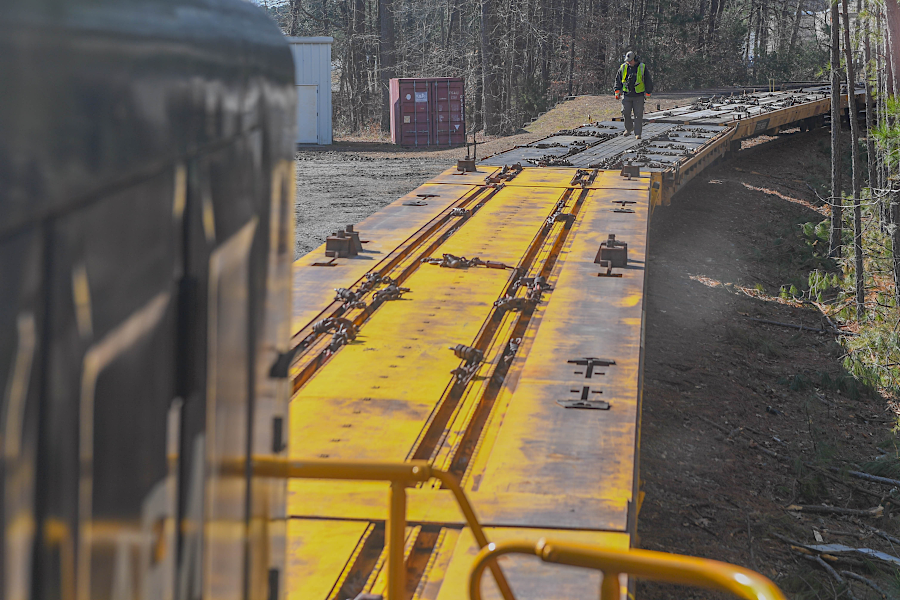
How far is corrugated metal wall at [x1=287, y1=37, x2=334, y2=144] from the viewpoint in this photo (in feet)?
83.6

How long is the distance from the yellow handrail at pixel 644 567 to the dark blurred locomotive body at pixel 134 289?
57cm

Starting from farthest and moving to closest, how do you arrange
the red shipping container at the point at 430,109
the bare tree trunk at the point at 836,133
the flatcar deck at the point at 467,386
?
the red shipping container at the point at 430,109
the bare tree trunk at the point at 836,133
the flatcar deck at the point at 467,386

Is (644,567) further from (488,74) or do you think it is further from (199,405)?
(488,74)

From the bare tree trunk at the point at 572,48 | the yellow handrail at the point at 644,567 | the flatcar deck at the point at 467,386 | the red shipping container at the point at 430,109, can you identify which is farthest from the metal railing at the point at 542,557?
the bare tree trunk at the point at 572,48

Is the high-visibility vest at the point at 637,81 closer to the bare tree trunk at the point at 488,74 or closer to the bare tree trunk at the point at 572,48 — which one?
the bare tree trunk at the point at 488,74

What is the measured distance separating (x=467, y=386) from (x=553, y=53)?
3711 centimetres

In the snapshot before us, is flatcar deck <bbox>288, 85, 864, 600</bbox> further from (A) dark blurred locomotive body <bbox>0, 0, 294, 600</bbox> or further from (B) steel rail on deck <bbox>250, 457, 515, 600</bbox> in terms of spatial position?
(A) dark blurred locomotive body <bbox>0, 0, 294, 600</bbox>

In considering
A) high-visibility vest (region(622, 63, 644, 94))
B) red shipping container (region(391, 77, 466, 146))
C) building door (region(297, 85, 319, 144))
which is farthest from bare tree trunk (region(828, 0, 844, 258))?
building door (region(297, 85, 319, 144))

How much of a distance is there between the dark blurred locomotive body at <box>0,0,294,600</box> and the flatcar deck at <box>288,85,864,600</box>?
1.32 meters

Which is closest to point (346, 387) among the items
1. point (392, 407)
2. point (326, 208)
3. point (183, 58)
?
point (392, 407)

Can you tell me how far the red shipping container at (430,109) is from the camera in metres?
25.7

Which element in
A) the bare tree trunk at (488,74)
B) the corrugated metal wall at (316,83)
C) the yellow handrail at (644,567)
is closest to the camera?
the yellow handrail at (644,567)

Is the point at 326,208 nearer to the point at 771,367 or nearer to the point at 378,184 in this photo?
the point at 378,184

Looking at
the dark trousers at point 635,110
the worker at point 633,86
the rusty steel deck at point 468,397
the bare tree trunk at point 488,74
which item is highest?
the bare tree trunk at point 488,74
